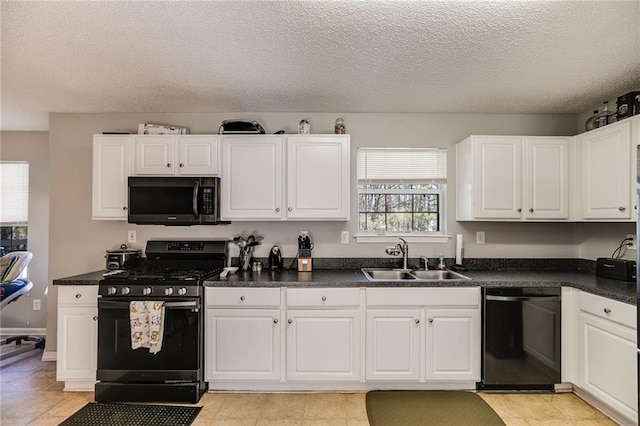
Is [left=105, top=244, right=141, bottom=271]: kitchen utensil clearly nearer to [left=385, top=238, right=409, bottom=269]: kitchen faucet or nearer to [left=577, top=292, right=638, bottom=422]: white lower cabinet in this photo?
[left=385, top=238, right=409, bottom=269]: kitchen faucet

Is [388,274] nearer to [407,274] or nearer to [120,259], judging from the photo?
[407,274]

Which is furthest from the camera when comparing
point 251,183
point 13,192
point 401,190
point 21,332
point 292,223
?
point 13,192

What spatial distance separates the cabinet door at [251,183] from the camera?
2977 mm

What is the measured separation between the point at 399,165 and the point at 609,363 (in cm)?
217

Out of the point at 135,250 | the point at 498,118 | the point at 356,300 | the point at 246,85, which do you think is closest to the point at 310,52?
the point at 246,85

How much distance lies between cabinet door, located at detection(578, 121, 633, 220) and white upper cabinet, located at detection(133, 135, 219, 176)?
3213 millimetres

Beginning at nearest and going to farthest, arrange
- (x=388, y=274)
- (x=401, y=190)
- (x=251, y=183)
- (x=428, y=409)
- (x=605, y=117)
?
1. (x=428, y=409)
2. (x=605, y=117)
3. (x=251, y=183)
4. (x=388, y=274)
5. (x=401, y=190)

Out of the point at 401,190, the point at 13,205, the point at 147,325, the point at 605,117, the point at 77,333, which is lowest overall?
the point at 77,333

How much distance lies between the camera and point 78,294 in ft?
8.68

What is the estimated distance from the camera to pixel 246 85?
2637mm

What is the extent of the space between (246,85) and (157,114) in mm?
1231

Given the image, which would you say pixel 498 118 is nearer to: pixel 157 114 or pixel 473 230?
pixel 473 230

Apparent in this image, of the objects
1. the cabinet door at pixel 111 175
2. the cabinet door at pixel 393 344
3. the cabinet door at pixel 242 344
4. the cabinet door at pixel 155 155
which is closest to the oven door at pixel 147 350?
the cabinet door at pixel 242 344

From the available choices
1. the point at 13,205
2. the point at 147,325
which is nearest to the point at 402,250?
the point at 147,325
